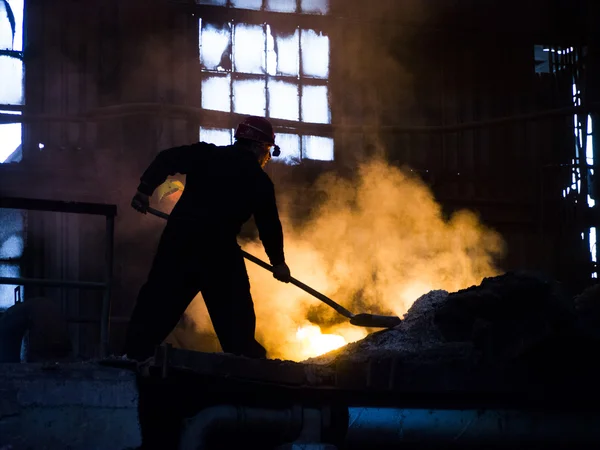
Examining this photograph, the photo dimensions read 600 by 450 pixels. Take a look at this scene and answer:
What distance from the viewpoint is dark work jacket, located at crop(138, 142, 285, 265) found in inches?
252

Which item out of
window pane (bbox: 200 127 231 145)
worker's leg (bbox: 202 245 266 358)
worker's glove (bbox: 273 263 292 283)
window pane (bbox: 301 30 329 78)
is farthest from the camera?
window pane (bbox: 301 30 329 78)

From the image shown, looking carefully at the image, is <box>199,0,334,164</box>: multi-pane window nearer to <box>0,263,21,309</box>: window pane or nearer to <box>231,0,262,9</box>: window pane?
<box>231,0,262,9</box>: window pane

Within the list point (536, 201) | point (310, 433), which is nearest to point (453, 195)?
point (536, 201)

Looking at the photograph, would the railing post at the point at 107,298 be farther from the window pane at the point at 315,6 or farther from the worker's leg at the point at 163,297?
the window pane at the point at 315,6

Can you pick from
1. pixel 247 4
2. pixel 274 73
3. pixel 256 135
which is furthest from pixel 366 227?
pixel 256 135

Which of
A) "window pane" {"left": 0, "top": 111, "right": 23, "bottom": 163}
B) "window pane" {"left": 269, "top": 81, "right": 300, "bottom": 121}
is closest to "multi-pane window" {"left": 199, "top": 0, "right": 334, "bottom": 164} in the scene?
"window pane" {"left": 269, "top": 81, "right": 300, "bottom": 121}

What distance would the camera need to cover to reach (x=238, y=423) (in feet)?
15.6

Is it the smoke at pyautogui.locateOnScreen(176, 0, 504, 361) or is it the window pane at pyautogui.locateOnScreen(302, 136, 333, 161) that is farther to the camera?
the window pane at pyautogui.locateOnScreen(302, 136, 333, 161)

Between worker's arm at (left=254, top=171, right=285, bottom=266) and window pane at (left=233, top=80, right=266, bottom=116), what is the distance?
4.44 meters

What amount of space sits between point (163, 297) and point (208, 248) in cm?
48

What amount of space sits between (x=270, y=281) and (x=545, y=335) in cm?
540

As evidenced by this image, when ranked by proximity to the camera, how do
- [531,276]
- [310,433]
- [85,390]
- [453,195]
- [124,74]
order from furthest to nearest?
[453,195] < [124,74] < [531,276] < [310,433] < [85,390]

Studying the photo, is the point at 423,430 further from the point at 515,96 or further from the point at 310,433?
the point at 515,96

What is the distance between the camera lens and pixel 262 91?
11.0 m
